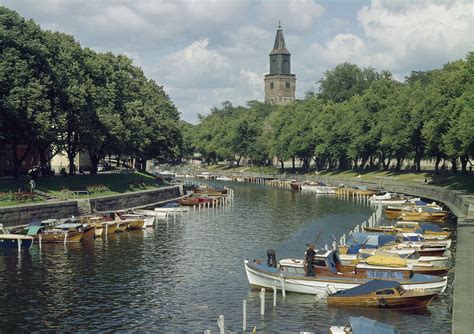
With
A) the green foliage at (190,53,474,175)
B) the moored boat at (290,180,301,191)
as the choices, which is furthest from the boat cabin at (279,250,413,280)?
the moored boat at (290,180,301,191)

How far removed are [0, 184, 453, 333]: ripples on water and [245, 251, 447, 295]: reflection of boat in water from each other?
91 cm

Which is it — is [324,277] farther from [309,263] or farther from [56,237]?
[56,237]

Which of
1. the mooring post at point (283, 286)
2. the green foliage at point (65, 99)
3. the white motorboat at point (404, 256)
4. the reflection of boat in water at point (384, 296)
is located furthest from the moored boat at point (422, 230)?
the green foliage at point (65, 99)

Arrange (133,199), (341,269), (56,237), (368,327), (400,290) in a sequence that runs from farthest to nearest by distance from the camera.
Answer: (133,199), (56,237), (341,269), (400,290), (368,327)

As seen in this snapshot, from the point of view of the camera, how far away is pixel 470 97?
332ft

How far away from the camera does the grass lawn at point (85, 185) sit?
89525 mm

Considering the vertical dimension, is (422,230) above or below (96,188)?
below

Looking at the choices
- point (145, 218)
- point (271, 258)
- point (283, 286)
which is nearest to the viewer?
point (283, 286)

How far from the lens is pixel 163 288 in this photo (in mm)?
52312

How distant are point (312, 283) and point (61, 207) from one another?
146ft

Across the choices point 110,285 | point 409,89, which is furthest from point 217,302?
point 409,89

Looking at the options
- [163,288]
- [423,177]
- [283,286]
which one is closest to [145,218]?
[163,288]

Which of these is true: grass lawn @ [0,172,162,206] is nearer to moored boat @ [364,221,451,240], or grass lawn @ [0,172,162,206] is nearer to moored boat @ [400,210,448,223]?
moored boat @ [364,221,451,240]

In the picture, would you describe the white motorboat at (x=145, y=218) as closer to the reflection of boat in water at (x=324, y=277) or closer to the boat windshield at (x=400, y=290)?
the reflection of boat in water at (x=324, y=277)
